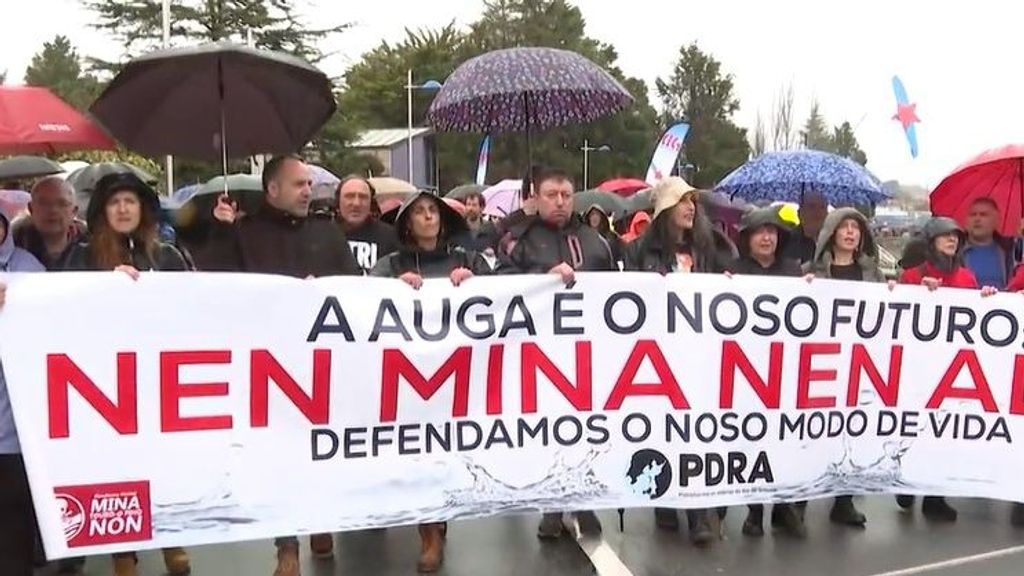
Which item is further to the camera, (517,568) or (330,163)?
(330,163)

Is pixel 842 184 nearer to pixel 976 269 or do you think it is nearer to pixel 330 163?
pixel 976 269

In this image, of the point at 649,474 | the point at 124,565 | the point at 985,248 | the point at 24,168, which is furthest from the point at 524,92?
the point at 24,168

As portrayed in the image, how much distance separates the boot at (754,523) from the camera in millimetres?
5203

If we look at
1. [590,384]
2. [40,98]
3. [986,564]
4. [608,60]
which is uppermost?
[608,60]

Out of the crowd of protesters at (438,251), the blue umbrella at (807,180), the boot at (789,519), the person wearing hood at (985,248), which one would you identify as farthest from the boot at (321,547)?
the blue umbrella at (807,180)

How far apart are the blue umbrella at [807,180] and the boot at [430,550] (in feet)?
17.3

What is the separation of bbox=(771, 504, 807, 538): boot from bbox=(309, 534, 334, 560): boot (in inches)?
86.0

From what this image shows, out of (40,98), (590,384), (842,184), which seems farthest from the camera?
(842,184)

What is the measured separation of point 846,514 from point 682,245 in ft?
5.28

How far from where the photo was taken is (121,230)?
13.6 ft

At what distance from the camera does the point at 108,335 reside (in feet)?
12.6

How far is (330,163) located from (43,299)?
40972 millimetres

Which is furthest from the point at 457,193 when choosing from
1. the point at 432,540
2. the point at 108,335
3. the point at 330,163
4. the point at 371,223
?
the point at 330,163

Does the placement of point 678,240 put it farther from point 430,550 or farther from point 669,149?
point 669,149
